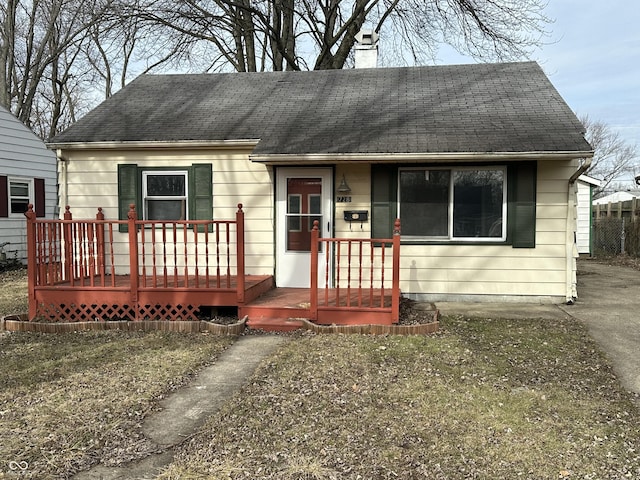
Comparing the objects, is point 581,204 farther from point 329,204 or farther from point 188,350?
point 188,350

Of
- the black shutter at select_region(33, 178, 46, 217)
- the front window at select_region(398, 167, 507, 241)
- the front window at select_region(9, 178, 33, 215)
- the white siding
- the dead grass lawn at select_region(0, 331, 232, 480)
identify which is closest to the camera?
the dead grass lawn at select_region(0, 331, 232, 480)

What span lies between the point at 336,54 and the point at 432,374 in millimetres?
14900

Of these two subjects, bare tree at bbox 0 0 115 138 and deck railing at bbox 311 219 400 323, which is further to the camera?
bare tree at bbox 0 0 115 138

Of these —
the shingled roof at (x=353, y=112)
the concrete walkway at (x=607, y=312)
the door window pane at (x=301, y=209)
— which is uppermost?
the shingled roof at (x=353, y=112)

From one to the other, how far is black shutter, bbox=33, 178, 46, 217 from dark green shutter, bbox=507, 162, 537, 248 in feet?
37.6

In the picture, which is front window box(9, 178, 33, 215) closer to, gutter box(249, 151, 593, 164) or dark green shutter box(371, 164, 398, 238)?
gutter box(249, 151, 593, 164)

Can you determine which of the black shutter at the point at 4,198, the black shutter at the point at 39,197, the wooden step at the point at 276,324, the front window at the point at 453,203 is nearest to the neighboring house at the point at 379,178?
the front window at the point at 453,203

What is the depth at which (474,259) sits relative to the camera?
6.95 metres

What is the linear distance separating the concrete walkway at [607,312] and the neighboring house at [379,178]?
370mm

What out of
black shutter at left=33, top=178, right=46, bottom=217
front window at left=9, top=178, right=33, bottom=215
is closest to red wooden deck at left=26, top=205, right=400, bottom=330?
front window at left=9, top=178, right=33, bottom=215

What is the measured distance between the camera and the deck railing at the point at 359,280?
211 inches

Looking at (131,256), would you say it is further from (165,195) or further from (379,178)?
(379,178)

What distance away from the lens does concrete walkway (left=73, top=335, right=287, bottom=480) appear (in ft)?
8.66

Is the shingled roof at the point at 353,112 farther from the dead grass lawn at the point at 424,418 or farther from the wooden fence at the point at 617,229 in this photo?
the wooden fence at the point at 617,229
